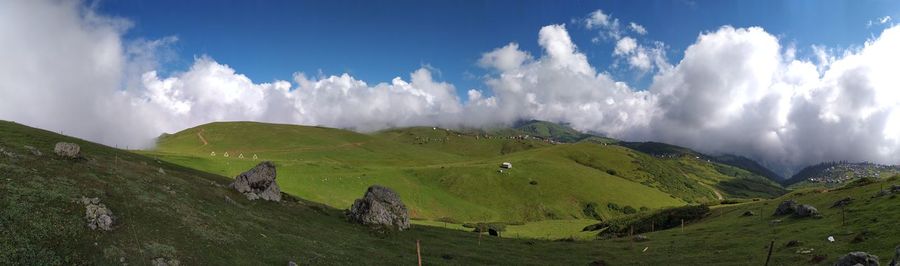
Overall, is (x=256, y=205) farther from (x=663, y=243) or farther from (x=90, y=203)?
(x=663, y=243)

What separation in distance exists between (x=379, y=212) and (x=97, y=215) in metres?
44.1

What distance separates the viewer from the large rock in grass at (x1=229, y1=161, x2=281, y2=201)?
67375 millimetres

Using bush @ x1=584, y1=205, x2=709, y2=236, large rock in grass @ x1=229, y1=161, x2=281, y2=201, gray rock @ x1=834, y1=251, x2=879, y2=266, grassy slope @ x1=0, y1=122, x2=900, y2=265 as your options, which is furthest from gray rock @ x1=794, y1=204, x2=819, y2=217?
large rock in grass @ x1=229, y1=161, x2=281, y2=201

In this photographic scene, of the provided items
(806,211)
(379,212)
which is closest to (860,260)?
(806,211)

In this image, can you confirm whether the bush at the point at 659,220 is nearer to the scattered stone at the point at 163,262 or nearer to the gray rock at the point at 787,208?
the gray rock at the point at 787,208

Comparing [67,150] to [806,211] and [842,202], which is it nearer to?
[806,211]

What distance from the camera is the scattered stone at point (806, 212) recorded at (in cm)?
7218

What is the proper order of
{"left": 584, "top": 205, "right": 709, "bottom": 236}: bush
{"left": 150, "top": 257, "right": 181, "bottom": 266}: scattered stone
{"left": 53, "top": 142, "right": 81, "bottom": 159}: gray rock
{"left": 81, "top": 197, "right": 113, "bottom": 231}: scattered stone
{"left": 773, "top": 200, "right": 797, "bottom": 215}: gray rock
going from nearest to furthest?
{"left": 150, "top": 257, "right": 181, "bottom": 266}: scattered stone → {"left": 81, "top": 197, "right": 113, "bottom": 231}: scattered stone → {"left": 53, "top": 142, "right": 81, "bottom": 159}: gray rock → {"left": 773, "top": 200, "right": 797, "bottom": 215}: gray rock → {"left": 584, "top": 205, "right": 709, "bottom": 236}: bush

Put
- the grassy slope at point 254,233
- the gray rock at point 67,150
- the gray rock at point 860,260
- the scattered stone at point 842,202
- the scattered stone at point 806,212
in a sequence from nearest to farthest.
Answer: the grassy slope at point 254,233 < the gray rock at point 860,260 < the gray rock at point 67,150 < the scattered stone at point 806,212 < the scattered stone at point 842,202

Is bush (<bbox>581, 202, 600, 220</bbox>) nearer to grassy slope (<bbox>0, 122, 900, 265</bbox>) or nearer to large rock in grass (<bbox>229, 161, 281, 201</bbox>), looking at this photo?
grassy slope (<bbox>0, 122, 900, 265</bbox>)

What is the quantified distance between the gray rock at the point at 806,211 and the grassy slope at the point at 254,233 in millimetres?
1636

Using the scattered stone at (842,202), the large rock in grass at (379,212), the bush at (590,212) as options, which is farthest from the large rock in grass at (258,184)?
the bush at (590,212)

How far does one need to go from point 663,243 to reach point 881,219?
28363 millimetres

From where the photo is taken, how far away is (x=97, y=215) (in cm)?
3416
